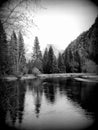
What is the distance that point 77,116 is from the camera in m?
4.78

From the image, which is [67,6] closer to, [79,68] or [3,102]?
[3,102]

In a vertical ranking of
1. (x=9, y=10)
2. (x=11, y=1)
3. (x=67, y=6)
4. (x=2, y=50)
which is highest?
(x=67, y=6)

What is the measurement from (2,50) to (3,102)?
35.8 inches

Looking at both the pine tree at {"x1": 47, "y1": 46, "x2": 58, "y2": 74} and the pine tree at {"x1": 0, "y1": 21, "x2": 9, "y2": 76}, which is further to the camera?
the pine tree at {"x1": 47, "y1": 46, "x2": 58, "y2": 74}

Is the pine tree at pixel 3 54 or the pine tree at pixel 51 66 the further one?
the pine tree at pixel 51 66

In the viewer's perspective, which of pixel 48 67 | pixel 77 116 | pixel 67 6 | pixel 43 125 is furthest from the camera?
pixel 48 67

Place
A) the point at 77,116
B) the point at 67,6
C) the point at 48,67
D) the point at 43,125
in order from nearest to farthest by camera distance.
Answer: the point at 67,6 < the point at 43,125 < the point at 77,116 < the point at 48,67

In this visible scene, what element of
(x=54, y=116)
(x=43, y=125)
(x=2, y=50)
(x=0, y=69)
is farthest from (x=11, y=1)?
(x=54, y=116)

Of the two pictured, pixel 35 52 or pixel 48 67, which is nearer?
pixel 35 52

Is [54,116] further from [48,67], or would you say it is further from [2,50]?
[48,67]

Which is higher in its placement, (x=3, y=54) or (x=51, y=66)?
(x=3, y=54)

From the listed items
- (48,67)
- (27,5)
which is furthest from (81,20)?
(48,67)

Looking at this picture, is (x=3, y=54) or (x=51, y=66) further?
(x=51, y=66)

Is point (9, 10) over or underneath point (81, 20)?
underneath
